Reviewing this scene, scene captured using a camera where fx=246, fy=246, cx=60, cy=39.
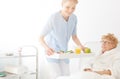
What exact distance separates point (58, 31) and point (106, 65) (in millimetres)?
648

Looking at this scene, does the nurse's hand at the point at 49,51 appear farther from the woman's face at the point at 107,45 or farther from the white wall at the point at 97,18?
the white wall at the point at 97,18

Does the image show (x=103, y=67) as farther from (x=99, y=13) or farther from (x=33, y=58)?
(x=33, y=58)

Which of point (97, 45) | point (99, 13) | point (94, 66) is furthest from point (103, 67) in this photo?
point (99, 13)

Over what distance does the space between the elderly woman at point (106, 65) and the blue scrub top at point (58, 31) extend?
0.42 m

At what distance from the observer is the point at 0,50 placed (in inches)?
118

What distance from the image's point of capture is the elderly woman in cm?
203

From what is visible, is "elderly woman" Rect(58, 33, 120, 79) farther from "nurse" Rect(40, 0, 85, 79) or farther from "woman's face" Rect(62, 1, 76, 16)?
"woman's face" Rect(62, 1, 76, 16)

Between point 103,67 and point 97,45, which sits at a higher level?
point 97,45

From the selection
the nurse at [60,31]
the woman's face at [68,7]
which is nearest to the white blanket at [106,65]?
the nurse at [60,31]

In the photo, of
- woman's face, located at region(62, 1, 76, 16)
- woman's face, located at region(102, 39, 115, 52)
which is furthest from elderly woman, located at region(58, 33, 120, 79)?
woman's face, located at region(62, 1, 76, 16)

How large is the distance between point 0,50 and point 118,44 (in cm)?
140

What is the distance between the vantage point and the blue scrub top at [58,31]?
261 cm

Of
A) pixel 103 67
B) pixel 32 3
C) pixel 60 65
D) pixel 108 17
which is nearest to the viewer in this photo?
pixel 103 67

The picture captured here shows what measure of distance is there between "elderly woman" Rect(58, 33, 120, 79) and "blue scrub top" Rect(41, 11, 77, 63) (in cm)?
42
